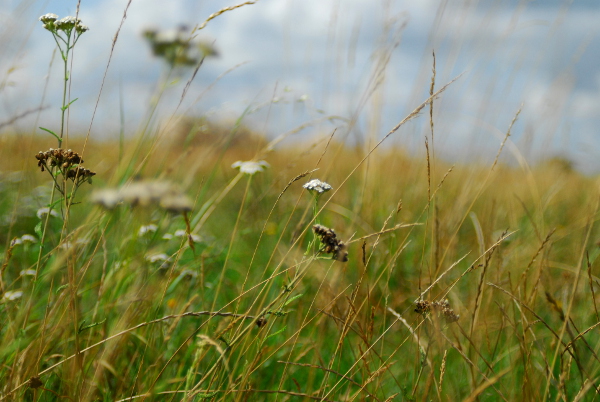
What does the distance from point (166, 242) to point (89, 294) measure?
1.18 ft

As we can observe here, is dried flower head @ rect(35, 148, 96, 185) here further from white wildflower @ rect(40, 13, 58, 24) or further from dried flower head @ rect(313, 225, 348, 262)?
dried flower head @ rect(313, 225, 348, 262)

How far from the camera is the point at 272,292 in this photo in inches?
81.2

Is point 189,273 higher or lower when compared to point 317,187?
lower

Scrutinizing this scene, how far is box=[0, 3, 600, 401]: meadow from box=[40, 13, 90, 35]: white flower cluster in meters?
0.02

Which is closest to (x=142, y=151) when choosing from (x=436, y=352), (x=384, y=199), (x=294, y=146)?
(x=436, y=352)

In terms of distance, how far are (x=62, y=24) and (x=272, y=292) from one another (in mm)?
1254

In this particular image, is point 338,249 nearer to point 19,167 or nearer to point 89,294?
point 89,294

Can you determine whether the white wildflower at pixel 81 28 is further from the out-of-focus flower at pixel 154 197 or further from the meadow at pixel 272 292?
the out-of-focus flower at pixel 154 197

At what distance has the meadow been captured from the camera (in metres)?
1.14

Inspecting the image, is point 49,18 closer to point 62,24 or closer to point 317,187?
point 62,24

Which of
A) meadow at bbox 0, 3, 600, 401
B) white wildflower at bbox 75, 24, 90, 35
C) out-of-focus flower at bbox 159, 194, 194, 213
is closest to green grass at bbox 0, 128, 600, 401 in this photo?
meadow at bbox 0, 3, 600, 401

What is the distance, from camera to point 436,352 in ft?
5.84

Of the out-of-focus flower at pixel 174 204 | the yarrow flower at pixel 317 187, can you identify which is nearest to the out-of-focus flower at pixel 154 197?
the out-of-focus flower at pixel 174 204

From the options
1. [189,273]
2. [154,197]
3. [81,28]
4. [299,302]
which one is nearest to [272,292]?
[299,302]
